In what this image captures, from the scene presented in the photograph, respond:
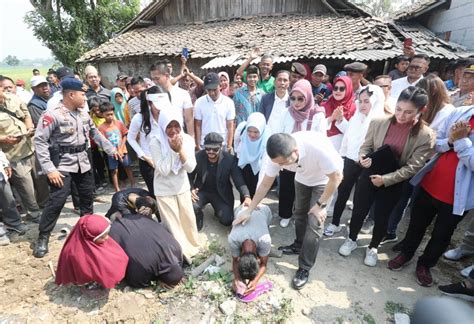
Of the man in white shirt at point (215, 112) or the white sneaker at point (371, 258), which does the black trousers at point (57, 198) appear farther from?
the white sneaker at point (371, 258)

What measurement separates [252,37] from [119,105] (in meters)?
5.99

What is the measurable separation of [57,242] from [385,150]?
4.19m

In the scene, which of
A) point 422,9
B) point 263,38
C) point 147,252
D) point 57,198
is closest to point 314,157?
point 147,252

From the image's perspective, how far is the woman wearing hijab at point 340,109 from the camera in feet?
11.8

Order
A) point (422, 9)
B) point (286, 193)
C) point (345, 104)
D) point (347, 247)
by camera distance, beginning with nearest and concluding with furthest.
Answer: point (347, 247)
point (345, 104)
point (286, 193)
point (422, 9)

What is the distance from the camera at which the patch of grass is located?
8.65 feet

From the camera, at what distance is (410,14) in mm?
10125

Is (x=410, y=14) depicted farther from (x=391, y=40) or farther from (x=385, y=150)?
(x=385, y=150)

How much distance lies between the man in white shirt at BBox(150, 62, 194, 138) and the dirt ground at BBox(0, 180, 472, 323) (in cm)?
211

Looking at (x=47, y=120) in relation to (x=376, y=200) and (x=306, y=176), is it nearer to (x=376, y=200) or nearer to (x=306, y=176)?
(x=306, y=176)

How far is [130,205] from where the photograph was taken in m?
3.32

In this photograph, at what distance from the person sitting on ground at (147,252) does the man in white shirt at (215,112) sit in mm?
2057

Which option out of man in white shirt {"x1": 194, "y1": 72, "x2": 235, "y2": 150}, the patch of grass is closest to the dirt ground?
the patch of grass

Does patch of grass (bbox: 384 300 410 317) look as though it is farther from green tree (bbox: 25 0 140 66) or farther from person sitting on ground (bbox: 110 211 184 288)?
green tree (bbox: 25 0 140 66)
